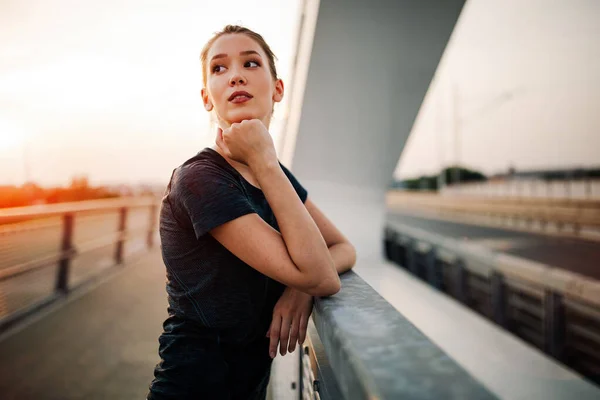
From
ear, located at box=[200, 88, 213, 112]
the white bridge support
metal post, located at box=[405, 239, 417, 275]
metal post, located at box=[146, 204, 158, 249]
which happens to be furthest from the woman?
metal post, located at box=[405, 239, 417, 275]

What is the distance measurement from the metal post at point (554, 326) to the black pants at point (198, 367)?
5.86 meters

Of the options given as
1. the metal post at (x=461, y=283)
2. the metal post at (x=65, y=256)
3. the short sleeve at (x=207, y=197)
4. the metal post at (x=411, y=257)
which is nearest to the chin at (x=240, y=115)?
the short sleeve at (x=207, y=197)

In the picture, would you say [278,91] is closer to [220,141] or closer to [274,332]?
[220,141]

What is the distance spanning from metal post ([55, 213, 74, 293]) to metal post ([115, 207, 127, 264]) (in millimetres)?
1779

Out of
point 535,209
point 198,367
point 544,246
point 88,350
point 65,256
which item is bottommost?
point 88,350

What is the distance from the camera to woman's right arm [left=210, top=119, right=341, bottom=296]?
1.00 meters

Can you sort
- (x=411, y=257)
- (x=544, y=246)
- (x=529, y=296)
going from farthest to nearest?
1. (x=544, y=246)
2. (x=411, y=257)
3. (x=529, y=296)

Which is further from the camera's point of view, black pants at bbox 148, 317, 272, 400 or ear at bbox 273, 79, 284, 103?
ear at bbox 273, 79, 284, 103

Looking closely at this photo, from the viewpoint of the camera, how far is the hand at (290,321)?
1146mm

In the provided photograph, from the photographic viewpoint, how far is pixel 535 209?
32406mm

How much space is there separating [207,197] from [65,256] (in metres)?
4.52

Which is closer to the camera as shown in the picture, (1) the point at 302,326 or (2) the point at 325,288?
(2) the point at 325,288

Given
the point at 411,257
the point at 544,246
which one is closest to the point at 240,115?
the point at 411,257

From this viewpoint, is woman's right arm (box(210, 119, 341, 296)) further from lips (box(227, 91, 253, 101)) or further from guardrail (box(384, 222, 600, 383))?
guardrail (box(384, 222, 600, 383))
